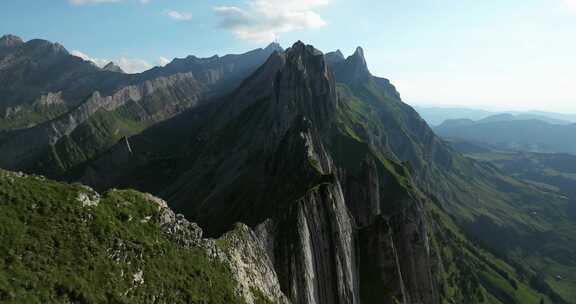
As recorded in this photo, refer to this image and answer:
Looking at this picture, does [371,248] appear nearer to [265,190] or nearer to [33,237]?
[265,190]

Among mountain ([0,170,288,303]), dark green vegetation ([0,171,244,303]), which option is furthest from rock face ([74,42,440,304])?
dark green vegetation ([0,171,244,303])

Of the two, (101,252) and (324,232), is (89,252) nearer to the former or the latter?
(101,252)

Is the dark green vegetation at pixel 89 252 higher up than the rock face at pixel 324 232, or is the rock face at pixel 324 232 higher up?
the dark green vegetation at pixel 89 252

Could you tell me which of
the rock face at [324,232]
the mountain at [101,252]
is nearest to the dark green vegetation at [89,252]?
the mountain at [101,252]

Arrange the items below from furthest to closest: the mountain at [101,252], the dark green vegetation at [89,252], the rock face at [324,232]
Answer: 1. the rock face at [324,232]
2. the mountain at [101,252]
3. the dark green vegetation at [89,252]

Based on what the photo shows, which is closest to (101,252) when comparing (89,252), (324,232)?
(89,252)

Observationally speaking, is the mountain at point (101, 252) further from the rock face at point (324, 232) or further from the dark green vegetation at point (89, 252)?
the rock face at point (324, 232)
